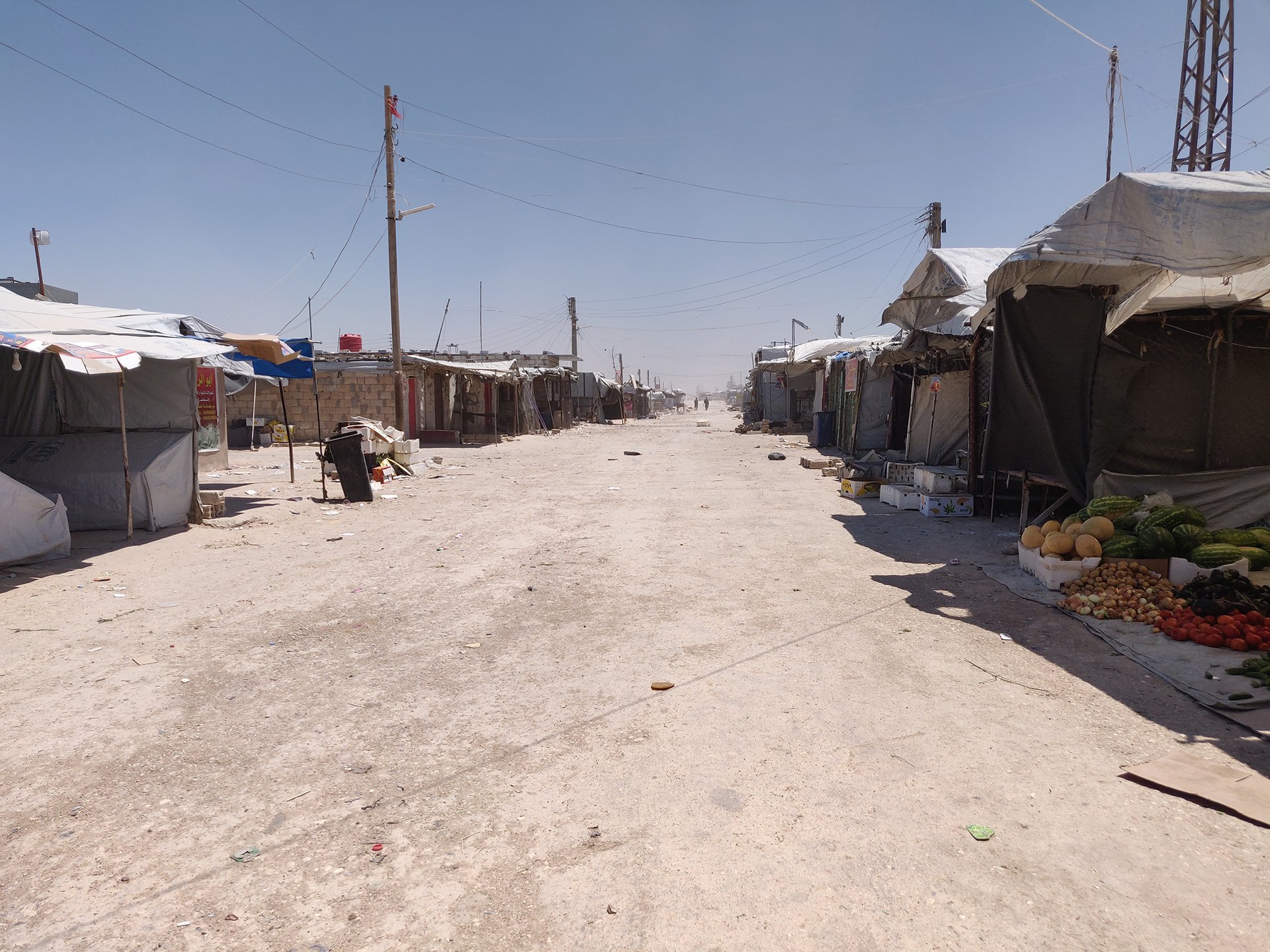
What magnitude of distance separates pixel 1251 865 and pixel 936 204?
2211cm

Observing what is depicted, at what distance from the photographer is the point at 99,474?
349 inches

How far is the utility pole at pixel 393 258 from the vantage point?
1828cm

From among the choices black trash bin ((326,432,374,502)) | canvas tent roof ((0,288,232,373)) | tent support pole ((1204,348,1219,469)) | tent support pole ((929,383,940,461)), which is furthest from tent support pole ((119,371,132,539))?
tent support pole ((929,383,940,461))

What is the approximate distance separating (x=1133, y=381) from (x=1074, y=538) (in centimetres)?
266

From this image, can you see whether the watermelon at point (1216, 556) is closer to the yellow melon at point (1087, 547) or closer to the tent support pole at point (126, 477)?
the yellow melon at point (1087, 547)

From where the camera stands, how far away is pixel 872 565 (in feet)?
23.2

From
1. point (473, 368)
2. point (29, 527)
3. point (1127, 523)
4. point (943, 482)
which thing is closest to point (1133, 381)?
point (1127, 523)

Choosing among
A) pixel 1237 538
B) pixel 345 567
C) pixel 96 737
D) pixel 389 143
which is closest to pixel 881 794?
pixel 96 737

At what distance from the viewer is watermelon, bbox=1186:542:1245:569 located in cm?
553

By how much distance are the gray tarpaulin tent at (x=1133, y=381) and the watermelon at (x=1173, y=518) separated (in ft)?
4.20

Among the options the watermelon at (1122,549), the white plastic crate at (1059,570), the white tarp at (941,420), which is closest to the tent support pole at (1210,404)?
the watermelon at (1122,549)

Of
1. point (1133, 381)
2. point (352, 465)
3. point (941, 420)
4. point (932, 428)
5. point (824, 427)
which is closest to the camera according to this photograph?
point (1133, 381)

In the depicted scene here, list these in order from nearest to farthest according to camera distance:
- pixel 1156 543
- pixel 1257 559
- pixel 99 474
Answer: pixel 1257 559
pixel 1156 543
pixel 99 474

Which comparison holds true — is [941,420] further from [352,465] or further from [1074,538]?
[352,465]
